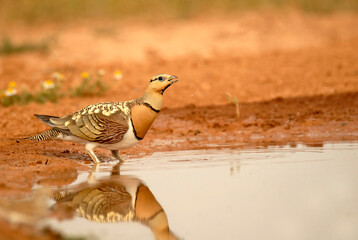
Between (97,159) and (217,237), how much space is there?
122 inches

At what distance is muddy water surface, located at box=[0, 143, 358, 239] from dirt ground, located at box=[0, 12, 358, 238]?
62 cm

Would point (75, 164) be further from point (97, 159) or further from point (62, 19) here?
point (62, 19)

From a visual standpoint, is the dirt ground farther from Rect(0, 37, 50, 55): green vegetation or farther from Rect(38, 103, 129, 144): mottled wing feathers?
Rect(38, 103, 129, 144): mottled wing feathers

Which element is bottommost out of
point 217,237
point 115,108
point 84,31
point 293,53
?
point 217,237

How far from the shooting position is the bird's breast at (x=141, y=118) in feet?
22.9

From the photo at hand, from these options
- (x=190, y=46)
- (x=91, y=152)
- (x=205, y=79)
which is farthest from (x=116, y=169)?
(x=190, y=46)

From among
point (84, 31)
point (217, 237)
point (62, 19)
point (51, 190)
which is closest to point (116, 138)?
point (51, 190)

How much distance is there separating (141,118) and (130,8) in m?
11.7

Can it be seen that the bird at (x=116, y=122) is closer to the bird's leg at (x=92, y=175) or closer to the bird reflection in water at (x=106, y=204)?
the bird's leg at (x=92, y=175)

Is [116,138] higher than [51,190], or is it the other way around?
[116,138]

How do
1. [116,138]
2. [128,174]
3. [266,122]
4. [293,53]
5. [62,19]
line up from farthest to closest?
[62,19] → [293,53] → [266,122] → [116,138] → [128,174]

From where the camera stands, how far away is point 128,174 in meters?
6.46

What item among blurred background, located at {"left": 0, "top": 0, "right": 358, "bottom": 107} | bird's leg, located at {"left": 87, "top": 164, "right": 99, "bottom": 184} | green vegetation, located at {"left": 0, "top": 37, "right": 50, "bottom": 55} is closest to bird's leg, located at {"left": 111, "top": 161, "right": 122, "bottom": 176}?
bird's leg, located at {"left": 87, "top": 164, "right": 99, "bottom": 184}

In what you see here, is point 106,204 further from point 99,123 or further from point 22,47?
point 22,47
